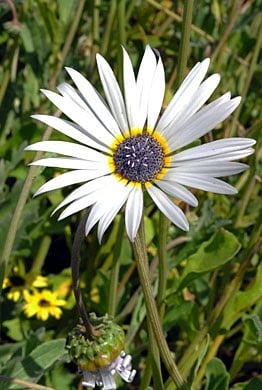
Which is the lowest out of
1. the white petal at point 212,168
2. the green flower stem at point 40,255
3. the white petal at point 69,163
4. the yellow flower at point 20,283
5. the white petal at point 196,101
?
the yellow flower at point 20,283

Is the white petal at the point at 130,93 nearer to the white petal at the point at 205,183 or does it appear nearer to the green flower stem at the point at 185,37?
the green flower stem at the point at 185,37

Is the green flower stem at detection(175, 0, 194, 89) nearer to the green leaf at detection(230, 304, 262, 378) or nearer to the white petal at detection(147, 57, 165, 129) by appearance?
the white petal at detection(147, 57, 165, 129)

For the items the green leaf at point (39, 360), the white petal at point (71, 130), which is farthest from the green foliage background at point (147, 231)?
the white petal at point (71, 130)

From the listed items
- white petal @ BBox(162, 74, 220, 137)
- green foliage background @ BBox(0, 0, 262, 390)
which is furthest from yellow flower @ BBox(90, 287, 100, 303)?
white petal @ BBox(162, 74, 220, 137)

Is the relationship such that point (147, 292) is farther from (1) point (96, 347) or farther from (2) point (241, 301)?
(2) point (241, 301)

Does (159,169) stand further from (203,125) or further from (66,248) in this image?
(66,248)

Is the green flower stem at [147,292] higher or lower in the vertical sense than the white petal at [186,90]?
lower

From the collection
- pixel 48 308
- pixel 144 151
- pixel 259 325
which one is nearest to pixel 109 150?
pixel 144 151
